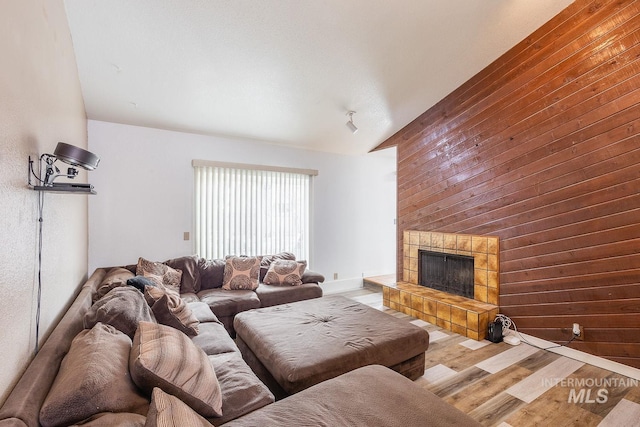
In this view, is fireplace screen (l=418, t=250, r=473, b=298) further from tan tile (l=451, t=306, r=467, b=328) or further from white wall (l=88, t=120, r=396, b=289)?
white wall (l=88, t=120, r=396, b=289)

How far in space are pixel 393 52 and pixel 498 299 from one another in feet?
9.58

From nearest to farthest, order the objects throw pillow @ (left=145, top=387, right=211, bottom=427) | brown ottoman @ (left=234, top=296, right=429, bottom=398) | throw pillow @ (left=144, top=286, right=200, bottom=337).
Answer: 1. throw pillow @ (left=145, top=387, right=211, bottom=427)
2. brown ottoman @ (left=234, top=296, right=429, bottom=398)
3. throw pillow @ (left=144, top=286, right=200, bottom=337)

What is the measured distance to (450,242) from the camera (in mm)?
3746

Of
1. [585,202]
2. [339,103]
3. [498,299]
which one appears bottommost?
[498,299]

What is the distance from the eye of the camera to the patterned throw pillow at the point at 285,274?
368 centimetres

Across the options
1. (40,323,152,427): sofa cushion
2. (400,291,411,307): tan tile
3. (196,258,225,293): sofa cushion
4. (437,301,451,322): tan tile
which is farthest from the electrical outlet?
(196,258,225,293): sofa cushion

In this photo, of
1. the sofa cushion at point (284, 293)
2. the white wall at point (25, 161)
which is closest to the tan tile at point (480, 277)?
the sofa cushion at point (284, 293)

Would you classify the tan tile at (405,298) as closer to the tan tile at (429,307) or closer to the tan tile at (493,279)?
the tan tile at (429,307)

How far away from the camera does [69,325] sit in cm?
156

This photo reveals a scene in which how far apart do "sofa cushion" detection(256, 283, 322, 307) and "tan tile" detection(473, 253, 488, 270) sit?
1.96m

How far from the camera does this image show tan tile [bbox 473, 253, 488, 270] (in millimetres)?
3354

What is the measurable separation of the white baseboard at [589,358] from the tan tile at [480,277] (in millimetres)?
656

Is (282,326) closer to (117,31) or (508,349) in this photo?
(508,349)

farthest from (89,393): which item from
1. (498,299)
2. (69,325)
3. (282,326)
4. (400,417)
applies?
(498,299)
